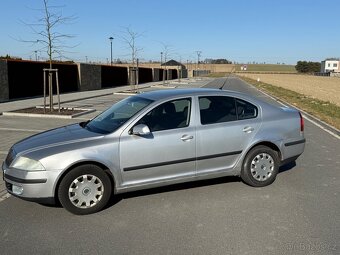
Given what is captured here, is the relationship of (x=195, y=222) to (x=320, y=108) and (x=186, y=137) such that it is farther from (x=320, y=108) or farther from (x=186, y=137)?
(x=320, y=108)

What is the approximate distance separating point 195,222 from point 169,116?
4.72 feet

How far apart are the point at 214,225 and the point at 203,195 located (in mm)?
981

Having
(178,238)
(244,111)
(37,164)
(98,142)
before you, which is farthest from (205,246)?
(244,111)

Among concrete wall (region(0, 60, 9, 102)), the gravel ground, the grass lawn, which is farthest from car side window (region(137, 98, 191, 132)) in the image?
the gravel ground

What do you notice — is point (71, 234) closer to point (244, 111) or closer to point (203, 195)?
point (203, 195)

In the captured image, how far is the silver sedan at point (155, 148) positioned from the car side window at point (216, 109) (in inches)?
0.6

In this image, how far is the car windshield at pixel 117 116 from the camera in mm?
4858

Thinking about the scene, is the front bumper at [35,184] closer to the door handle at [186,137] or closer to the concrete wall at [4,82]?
the door handle at [186,137]

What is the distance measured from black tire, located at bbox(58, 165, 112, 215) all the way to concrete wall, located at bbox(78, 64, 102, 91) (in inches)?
885

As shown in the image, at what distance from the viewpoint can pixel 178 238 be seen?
3809 mm

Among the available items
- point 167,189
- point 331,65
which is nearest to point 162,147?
point 167,189

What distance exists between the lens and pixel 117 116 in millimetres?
5203

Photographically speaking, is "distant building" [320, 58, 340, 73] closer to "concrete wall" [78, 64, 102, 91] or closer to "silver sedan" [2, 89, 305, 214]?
"concrete wall" [78, 64, 102, 91]

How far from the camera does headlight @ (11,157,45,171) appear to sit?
423cm
